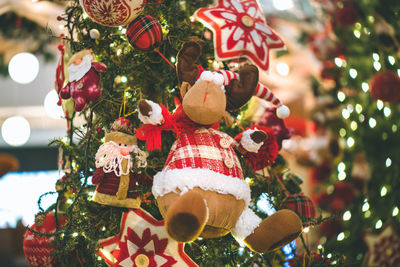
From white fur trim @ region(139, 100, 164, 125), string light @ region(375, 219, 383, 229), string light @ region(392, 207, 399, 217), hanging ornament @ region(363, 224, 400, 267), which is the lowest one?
hanging ornament @ region(363, 224, 400, 267)

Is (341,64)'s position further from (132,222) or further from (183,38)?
(132,222)

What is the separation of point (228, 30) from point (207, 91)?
0.36 metres

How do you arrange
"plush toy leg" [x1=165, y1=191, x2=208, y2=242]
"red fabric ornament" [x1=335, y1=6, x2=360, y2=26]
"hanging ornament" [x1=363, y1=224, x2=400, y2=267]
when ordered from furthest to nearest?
"red fabric ornament" [x1=335, y1=6, x2=360, y2=26]
"hanging ornament" [x1=363, y1=224, x2=400, y2=267]
"plush toy leg" [x1=165, y1=191, x2=208, y2=242]

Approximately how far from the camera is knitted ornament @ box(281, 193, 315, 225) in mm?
1174

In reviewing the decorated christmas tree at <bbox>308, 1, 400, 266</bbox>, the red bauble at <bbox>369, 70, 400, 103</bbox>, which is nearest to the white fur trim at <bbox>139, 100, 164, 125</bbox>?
the decorated christmas tree at <bbox>308, 1, 400, 266</bbox>

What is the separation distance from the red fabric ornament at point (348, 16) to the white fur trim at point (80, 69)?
1.22 meters

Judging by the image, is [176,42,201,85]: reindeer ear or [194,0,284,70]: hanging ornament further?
[194,0,284,70]: hanging ornament

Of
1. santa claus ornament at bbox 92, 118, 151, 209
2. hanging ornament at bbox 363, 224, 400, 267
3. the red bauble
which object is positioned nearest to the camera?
santa claus ornament at bbox 92, 118, 151, 209

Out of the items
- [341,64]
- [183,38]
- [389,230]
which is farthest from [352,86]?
[183,38]

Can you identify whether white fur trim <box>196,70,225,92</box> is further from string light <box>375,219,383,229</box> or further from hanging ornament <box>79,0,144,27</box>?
string light <box>375,219,383,229</box>

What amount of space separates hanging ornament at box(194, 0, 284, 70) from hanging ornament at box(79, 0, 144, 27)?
0.75 feet

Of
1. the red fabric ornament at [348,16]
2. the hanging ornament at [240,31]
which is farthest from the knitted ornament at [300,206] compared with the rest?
the red fabric ornament at [348,16]

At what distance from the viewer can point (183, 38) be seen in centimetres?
115

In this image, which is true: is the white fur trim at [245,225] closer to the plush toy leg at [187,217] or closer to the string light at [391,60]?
the plush toy leg at [187,217]
